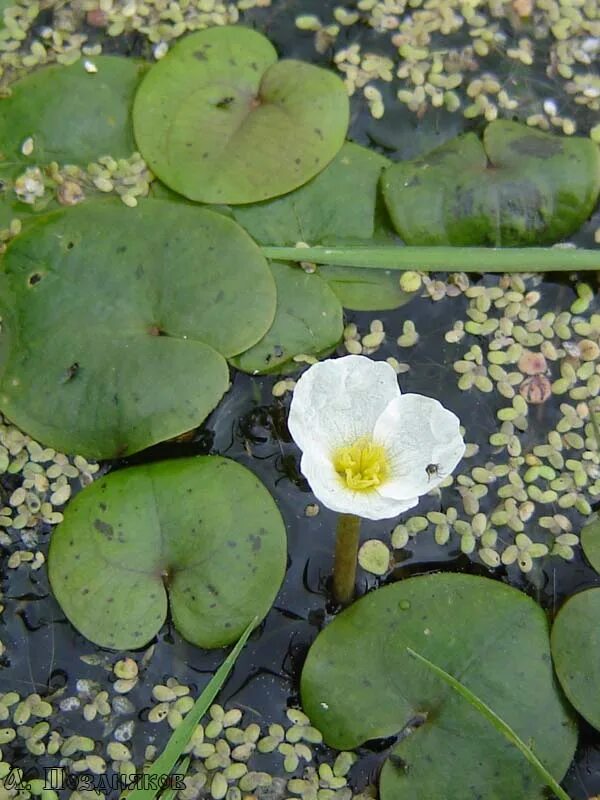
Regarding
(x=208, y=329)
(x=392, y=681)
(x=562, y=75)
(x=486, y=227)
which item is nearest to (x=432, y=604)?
(x=392, y=681)

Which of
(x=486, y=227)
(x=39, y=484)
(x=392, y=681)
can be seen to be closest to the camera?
(x=392, y=681)

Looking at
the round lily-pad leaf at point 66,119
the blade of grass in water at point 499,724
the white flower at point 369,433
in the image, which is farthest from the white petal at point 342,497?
the round lily-pad leaf at point 66,119

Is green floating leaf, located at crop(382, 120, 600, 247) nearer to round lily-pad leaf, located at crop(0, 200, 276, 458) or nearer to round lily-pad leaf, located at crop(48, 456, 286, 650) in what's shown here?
round lily-pad leaf, located at crop(0, 200, 276, 458)

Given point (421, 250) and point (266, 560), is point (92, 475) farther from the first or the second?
point (421, 250)

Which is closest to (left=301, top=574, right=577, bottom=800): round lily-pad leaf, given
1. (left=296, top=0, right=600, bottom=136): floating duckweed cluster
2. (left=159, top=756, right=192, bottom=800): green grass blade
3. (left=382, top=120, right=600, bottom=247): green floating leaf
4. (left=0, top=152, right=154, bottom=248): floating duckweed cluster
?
(left=159, top=756, right=192, bottom=800): green grass blade

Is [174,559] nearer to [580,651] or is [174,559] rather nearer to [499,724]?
[499,724]

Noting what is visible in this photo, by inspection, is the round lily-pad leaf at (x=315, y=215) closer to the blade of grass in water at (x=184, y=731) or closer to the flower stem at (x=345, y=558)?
the flower stem at (x=345, y=558)
